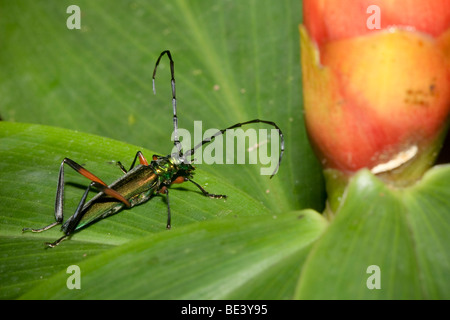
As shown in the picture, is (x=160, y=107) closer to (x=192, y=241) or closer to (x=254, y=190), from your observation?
(x=254, y=190)

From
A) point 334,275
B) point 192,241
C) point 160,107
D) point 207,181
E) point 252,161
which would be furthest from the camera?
point 160,107

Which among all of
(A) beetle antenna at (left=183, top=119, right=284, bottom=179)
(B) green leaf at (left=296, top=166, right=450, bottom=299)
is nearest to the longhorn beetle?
(A) beetle antenna at (left=183, top=119, right=284, bottom=179)

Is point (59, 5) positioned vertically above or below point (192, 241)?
above

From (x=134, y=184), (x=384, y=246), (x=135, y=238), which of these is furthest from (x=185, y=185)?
(x=384, y=246)

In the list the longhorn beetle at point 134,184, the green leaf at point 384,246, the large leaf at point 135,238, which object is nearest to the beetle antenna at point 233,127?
the longhorn beetle at point 134,184

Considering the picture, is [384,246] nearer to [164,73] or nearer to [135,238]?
[135,238]

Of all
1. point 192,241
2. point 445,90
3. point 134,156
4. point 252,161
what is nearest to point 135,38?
point 134,156

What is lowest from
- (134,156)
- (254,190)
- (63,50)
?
(254,190)
